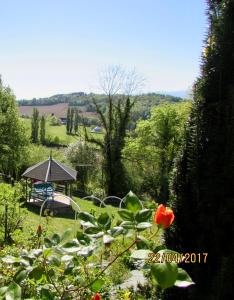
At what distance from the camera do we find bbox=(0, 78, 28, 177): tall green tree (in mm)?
28156

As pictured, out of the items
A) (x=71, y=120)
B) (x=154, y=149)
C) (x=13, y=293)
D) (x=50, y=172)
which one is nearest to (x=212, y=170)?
(x=13, y=293)

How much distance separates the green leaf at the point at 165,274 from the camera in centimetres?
97

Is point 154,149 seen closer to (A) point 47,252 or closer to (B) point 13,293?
(A) point 47,252

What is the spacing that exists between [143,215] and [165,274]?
0.87ft

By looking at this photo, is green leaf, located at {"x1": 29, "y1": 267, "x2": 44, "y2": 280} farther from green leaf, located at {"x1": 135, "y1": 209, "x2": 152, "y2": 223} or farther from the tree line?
the tree line

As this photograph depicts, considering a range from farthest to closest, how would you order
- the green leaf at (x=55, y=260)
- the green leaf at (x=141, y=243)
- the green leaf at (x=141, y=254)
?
the green leaf at (x=55, y=260) < the green leaf at (x=141, y=243) < the green leaf at (x=141, y=254)

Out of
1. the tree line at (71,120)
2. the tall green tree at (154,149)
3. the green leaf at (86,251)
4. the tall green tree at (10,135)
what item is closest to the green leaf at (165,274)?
the green leaf at (86,251)

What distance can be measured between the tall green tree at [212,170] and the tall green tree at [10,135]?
80.8 feet

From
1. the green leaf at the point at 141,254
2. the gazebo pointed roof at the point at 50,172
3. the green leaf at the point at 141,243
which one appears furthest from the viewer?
the gazebo pointed roof at the point at 50,172

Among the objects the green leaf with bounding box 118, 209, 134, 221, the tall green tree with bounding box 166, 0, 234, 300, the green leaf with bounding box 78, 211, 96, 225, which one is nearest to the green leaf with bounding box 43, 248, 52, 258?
the green leaf with bounding box 78, 211, 96, 225

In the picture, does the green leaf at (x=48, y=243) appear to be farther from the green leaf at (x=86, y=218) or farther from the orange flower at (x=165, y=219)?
the orange flower at (x=165, y=219)

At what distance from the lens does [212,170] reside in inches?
161

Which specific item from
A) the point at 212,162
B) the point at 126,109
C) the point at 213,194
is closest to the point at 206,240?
the point at 213,194

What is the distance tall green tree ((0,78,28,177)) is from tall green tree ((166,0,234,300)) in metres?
24.6
